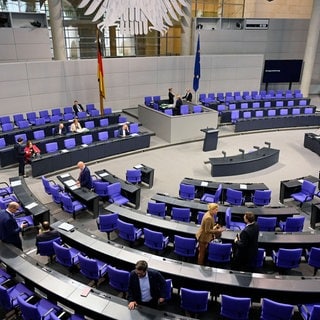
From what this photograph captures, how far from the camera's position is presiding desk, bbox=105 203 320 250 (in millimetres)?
7246

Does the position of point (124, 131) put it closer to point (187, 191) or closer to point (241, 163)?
point (241, 163)

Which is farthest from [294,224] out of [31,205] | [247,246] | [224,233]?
[31,205]

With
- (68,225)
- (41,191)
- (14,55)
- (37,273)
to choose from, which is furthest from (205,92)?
(37,273)

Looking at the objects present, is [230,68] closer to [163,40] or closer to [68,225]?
[163,40]

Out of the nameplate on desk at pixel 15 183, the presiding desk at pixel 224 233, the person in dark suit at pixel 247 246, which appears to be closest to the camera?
the person in dark suit at pixel 247 246

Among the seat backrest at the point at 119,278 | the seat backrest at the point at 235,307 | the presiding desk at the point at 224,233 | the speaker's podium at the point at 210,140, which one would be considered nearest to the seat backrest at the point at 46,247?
the seat backrest at the point at 119,278

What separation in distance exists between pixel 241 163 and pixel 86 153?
5.84 m

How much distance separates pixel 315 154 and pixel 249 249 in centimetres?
970

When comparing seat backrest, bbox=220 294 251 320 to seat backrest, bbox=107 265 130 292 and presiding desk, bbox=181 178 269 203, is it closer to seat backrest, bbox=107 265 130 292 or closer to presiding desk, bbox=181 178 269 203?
seat backrest, bbox=107 265 130 292

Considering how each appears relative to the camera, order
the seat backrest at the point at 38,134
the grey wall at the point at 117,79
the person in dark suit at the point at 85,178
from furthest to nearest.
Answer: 1. the grey wall at the point at 117,79
2. the seat backrest at the point at 38,134
3. the person in dark suit at the point at 85,178

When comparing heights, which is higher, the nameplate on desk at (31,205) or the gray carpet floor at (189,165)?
the nameplate on desk at (31,205)

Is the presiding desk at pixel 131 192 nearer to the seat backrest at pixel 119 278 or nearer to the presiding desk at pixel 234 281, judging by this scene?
the presiding desk at pixel 234 281

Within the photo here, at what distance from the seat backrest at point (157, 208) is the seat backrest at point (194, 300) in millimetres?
3188

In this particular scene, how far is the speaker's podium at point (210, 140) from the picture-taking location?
1438 cm
